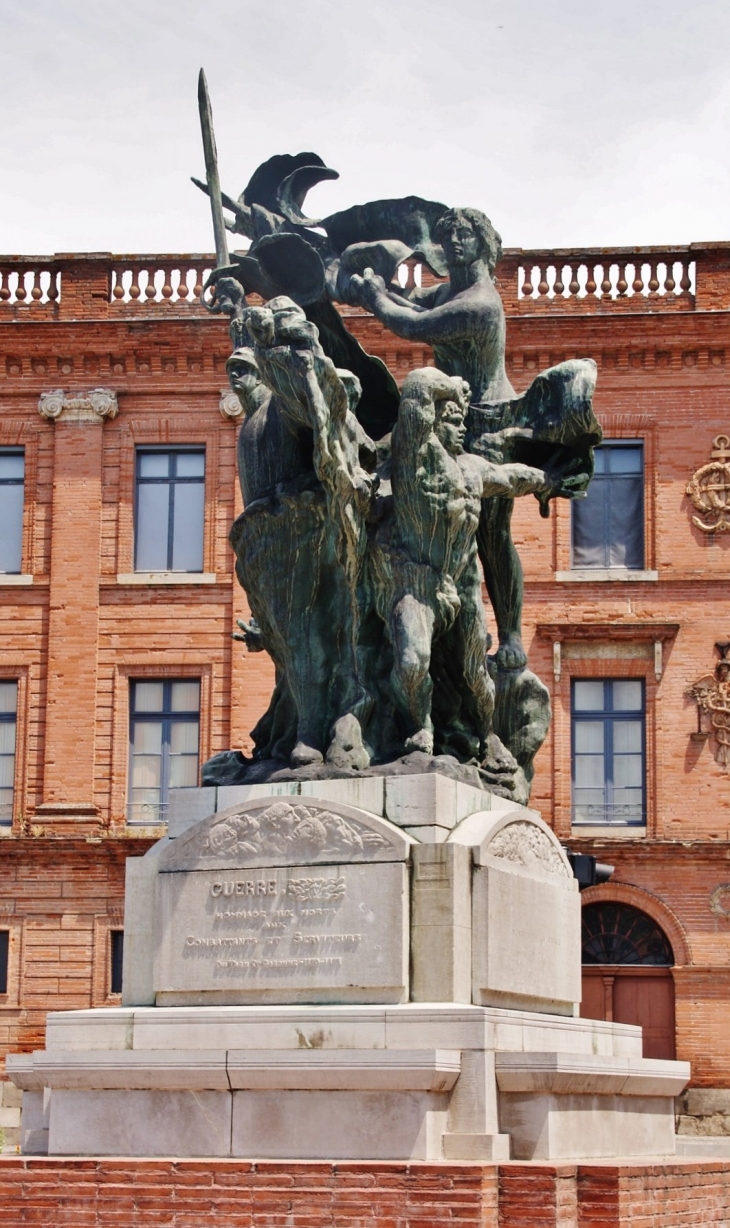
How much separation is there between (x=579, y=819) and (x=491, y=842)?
24596 mm

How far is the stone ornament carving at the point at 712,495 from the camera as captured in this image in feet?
115

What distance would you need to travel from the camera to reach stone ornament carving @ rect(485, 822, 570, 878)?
999 cm

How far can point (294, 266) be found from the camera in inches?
453

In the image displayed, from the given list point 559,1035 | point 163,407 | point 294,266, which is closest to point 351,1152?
point 559,1035

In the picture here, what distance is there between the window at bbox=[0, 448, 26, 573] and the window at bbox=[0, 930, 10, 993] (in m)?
6.21

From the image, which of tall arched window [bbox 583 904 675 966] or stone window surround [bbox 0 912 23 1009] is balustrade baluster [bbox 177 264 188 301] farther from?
tall arched window [bbox 583 904 675 966]

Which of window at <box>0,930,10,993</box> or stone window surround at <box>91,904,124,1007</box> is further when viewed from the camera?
window at <box>0,930,10,993</box>

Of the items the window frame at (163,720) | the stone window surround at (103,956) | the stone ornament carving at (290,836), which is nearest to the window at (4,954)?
the stone window surround at (103,956)

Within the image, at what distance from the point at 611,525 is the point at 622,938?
676 cm

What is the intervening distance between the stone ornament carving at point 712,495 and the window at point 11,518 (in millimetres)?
11332

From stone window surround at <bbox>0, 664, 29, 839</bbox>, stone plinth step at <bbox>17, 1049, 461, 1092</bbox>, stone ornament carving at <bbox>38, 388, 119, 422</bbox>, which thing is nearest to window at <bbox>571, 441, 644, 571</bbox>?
stone ornament carving at <bbox>38, 388, 119, 422</bbox>

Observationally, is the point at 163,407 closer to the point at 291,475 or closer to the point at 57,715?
the point at 57,715

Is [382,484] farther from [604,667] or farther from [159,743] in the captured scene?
[159,743]

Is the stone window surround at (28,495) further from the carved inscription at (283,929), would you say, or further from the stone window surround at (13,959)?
the carved inscription at (283,929)
